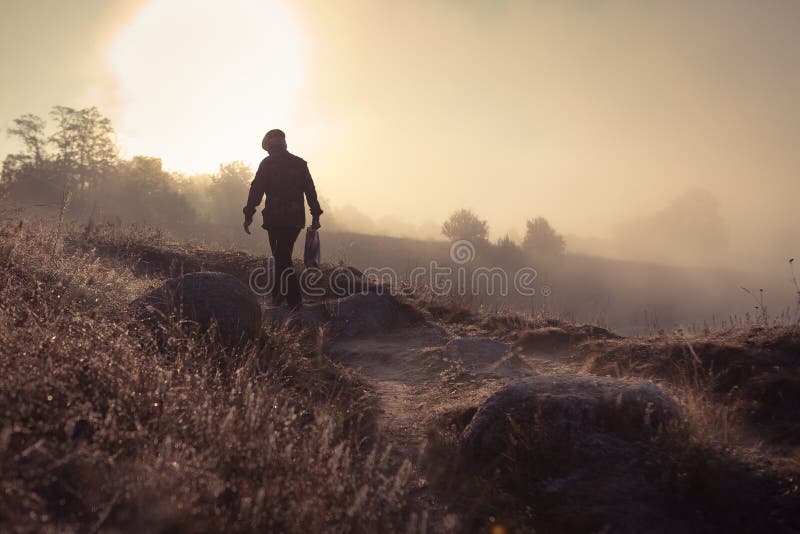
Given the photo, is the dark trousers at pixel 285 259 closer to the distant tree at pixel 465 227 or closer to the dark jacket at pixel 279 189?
the dark jacket at pixel 279 189

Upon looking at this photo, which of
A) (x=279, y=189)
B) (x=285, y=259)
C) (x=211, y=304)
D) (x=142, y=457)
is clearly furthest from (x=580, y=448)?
(x=279, y=189)

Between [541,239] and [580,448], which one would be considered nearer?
[580,448]

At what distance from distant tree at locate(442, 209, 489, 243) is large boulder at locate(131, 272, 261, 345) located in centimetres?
5906

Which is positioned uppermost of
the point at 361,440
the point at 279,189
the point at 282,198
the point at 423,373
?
the point at 279,189

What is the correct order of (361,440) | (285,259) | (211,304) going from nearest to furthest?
1. (361,440)
2. (211,304)
3. (285,259)

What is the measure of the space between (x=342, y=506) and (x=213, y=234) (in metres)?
42.5

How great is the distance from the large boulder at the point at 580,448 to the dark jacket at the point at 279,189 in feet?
17.6

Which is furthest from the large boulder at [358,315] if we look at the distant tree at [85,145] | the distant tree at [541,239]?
the distant tree at [541,239]

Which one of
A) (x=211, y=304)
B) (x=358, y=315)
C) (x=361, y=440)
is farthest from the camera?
(x=358, y=315)

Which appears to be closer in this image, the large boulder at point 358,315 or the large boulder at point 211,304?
the large boulder at point 211,304

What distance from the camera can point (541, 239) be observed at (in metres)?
69.8

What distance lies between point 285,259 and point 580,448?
6.13 metres

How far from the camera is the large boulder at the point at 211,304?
506cm

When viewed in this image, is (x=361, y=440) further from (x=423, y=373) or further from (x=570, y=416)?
(x=423, y=373)
